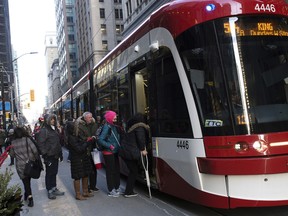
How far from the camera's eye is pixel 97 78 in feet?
40.7

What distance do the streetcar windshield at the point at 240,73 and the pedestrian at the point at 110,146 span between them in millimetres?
2466

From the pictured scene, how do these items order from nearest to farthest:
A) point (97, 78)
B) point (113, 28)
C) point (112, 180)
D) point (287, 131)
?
1. point (287, 131)
2. point (112, 180)
3. point (97, 78)
4. point (113, 28)

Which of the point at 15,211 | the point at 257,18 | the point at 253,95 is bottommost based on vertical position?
the point at 15,211

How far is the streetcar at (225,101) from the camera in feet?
16.8

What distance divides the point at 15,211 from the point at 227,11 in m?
3.75

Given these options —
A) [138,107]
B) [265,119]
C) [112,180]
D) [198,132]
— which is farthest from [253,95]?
[112,180]

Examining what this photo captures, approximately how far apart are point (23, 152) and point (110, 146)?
1593 mm

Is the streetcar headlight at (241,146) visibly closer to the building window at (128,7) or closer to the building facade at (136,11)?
the building facade at (136,11)

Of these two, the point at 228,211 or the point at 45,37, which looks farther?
→ the point at 45,37

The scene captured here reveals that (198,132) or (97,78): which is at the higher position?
(97,78)

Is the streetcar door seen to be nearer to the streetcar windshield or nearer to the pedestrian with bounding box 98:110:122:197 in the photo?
the pedestrian with bounding box 98:110:122:197

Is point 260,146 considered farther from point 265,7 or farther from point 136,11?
point 136,11

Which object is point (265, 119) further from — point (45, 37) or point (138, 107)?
point (45, 37)

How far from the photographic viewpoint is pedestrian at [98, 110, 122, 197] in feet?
24.9
